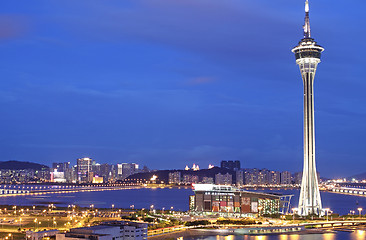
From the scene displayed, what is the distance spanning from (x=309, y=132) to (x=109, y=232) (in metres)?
36.0

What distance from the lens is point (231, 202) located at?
5859cm

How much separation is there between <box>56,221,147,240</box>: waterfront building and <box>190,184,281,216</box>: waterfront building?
76.8 feet

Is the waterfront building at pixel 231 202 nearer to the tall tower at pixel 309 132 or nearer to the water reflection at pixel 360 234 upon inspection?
the tall tower at pixel 309 132

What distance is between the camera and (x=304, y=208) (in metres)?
61.4

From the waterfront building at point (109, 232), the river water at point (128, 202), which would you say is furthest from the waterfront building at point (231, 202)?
the waterfront building at point (109, 232)

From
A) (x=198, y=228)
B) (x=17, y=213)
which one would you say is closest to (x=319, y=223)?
(x=198, y=228)

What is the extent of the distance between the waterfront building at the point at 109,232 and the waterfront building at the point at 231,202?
23.4 m

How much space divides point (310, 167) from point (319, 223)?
10.1 meters

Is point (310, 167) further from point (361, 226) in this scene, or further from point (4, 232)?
point (4, 232)

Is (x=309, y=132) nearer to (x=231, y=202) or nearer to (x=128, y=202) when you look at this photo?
(x=231, y=202)

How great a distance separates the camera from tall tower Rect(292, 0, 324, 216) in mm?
61312

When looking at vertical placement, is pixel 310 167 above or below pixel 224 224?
above

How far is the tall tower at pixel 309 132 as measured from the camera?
61312 mm

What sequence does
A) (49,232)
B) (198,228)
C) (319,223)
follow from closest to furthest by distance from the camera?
(49,232) → (198,228) → (319,223)
